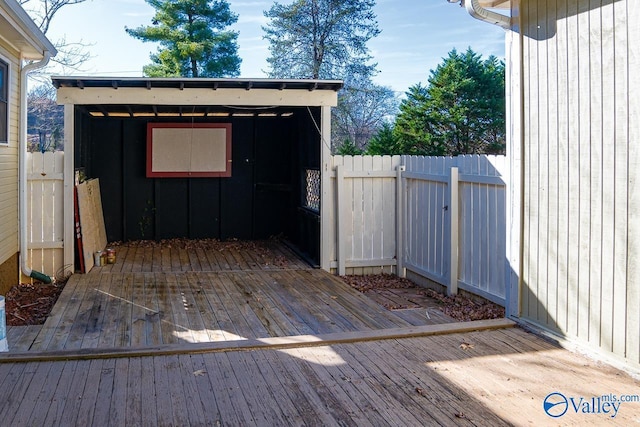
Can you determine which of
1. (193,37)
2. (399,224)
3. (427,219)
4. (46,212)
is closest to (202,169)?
(46,212)

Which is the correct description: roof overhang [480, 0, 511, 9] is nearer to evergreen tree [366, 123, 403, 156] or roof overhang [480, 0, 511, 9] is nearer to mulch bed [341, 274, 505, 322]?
mulch bed [341, 274, 505, 322]

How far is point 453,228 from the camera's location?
6.05 m

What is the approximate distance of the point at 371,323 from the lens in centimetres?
496

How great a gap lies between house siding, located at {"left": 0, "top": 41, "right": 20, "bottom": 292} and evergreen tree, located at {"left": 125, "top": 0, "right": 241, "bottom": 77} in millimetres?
13504

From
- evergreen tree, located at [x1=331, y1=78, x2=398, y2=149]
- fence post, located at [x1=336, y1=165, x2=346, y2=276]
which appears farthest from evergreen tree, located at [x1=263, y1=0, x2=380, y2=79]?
fence post, located at [x1=336, y1=165, x2=346, y2=276]

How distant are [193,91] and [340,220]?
2.34 m

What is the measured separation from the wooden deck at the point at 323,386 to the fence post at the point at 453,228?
1.97 metres

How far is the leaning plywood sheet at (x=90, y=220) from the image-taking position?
7348 millimetres

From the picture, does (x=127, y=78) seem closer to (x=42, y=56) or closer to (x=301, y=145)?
(x=42, y=56)

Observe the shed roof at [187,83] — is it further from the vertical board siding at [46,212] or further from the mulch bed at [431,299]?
the mulch bed at [431,299]

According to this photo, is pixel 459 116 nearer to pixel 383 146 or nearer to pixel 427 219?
pixel 383 146

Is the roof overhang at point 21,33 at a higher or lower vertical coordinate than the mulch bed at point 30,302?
higher
